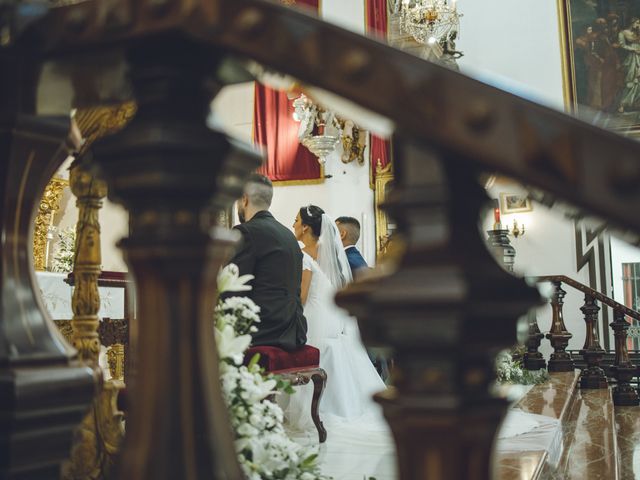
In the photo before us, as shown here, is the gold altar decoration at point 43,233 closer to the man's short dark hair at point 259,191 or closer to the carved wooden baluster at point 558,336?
the man's short dark hair at point 259,191

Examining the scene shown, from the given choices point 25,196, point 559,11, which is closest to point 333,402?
point 25,196

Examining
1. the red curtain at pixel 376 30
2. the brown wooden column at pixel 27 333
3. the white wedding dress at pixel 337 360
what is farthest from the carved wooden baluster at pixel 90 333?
the red curtain at pixel 376 30

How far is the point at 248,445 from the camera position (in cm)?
158

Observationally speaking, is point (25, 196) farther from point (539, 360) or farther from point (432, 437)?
point (539, 360)

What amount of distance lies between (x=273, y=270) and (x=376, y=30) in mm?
5892

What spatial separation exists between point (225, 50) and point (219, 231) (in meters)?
0.17

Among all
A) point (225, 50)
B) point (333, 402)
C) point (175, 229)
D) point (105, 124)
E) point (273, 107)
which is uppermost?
point (273, 107)

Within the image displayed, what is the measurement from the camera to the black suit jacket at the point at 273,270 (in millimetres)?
4109

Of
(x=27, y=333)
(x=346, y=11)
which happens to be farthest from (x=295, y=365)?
(x=346, y=11)

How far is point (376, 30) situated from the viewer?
9273 mm

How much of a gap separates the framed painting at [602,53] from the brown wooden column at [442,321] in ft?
39.7

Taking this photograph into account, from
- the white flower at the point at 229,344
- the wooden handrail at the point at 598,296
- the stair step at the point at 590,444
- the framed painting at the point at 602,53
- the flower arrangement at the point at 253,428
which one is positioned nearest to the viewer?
the flower arrangement at the point at 253,428

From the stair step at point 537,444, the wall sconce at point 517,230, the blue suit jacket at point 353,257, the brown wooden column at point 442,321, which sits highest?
the wall sconce at point 517,230

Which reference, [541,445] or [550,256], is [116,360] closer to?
[541,445]
